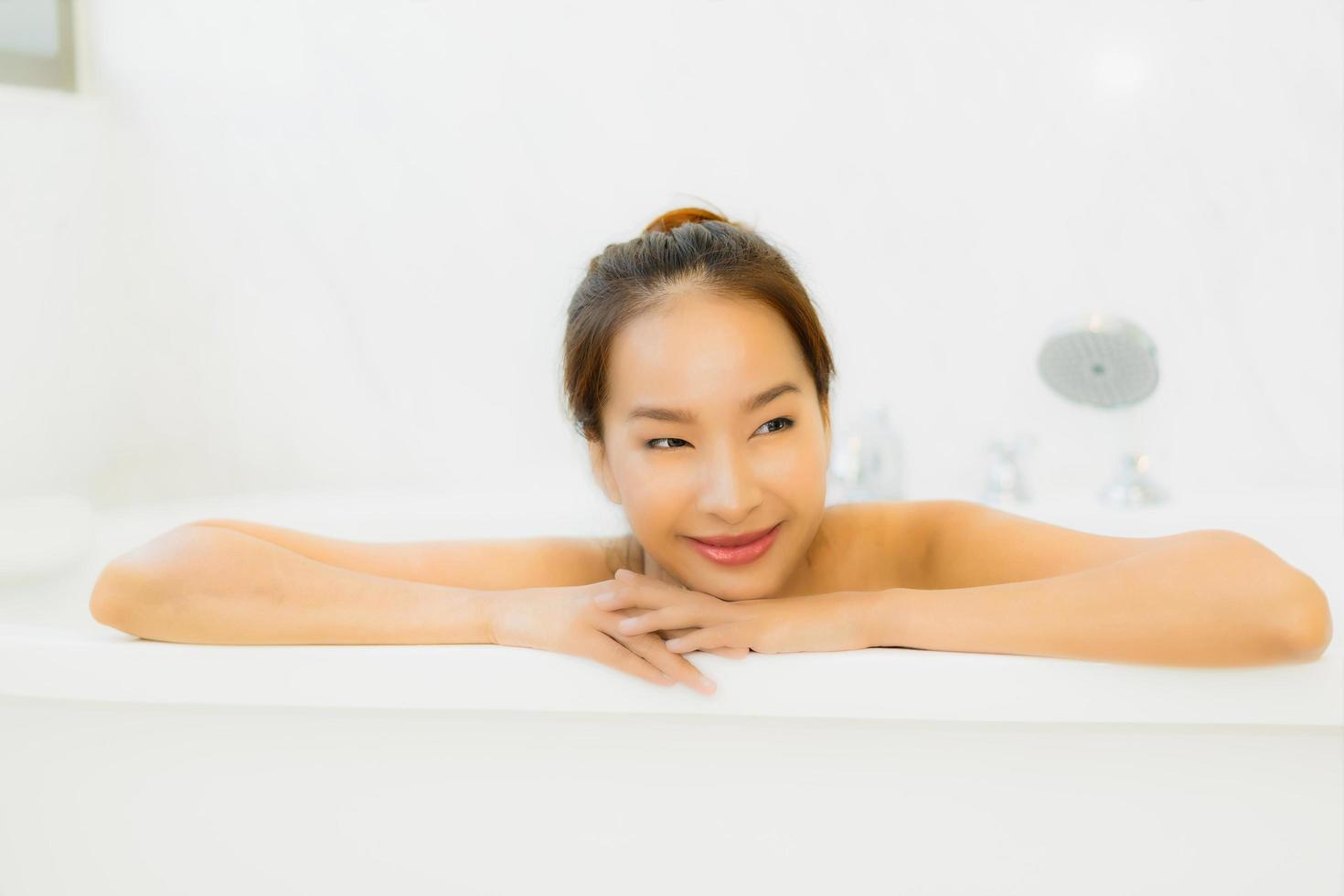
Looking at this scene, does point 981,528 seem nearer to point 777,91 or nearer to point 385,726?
point 385,726

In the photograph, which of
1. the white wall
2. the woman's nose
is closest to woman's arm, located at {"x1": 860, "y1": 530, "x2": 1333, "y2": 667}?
the woman's nose

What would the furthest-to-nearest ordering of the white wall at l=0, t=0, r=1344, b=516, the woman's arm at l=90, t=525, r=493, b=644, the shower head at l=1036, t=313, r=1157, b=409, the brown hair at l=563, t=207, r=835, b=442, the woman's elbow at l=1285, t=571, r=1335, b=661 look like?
the white wall at l=0, t=0, r=1344, b=516, the shower head at l=1036, t=313, r=1157, b=409, the brown hair at l=563, t=207, r=835, b=442, the woman's arm at l=90, t=525, r=493, b=644, the woman's elbow at l=1285, t=571, r=1335, b=661

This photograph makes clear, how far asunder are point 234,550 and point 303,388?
43.1 inches

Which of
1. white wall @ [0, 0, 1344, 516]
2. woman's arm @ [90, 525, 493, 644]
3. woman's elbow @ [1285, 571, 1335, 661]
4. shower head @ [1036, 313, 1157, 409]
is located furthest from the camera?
white wall @ [0, 0, 1344, 516]

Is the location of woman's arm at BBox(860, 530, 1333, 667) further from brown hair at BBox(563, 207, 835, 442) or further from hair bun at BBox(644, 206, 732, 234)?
hair bun at BBox(644, 206, 732, 234)

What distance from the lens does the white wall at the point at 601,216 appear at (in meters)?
1.66

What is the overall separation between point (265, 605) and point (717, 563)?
356mm

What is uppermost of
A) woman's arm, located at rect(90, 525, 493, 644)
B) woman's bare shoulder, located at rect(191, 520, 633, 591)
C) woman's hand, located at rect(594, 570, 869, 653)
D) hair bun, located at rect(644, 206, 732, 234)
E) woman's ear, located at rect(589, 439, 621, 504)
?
hair bun, located at rect(644, 206, 732, 234)

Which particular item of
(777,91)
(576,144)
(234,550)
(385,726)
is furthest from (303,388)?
(385,726)

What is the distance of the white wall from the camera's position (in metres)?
1.66

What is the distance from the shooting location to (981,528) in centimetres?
99

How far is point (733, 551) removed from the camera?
905 millimetres

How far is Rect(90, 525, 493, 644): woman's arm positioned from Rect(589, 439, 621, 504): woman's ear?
176 mm

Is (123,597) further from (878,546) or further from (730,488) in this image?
(878,546)
